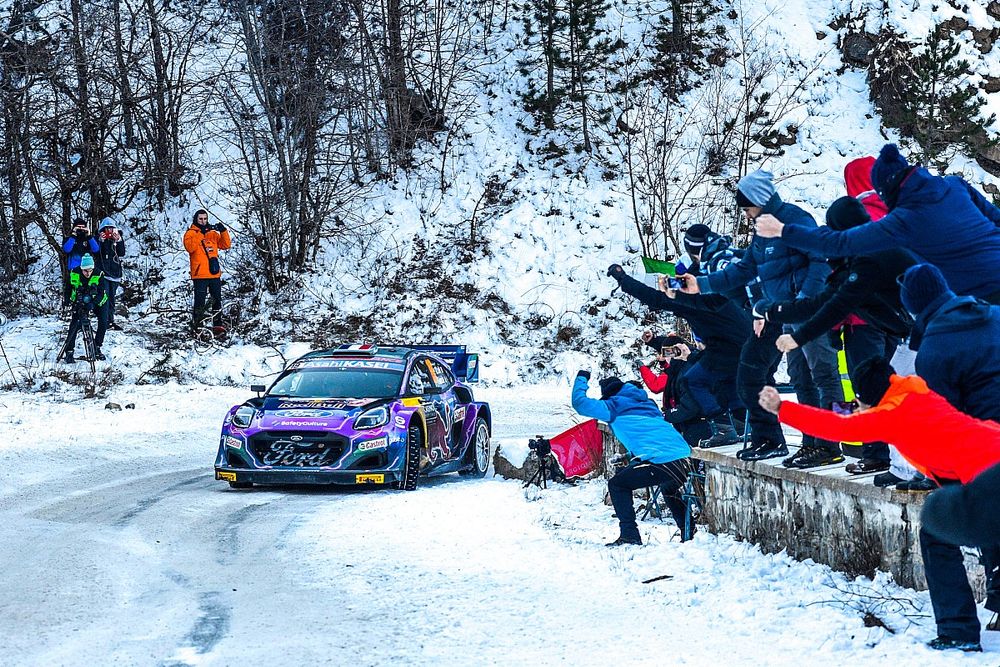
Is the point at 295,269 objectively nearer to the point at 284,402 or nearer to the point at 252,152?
the point at 252,152

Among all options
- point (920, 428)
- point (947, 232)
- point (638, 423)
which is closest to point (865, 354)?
point (947, 232)

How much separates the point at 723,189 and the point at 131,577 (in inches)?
839

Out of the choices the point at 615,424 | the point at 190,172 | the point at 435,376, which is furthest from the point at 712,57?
the point at 615,424

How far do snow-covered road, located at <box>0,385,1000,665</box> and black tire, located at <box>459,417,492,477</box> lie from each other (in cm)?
175

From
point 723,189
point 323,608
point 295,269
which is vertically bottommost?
point 323,608

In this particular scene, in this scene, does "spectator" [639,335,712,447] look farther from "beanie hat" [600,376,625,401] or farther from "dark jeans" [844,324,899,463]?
"dark jeans" [844,324,899,463]

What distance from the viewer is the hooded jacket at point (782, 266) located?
7.70 meters

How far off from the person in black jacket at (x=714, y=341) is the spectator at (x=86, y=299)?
39.4 ft

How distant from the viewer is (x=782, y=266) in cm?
796

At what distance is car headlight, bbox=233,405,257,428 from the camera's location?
1122cm

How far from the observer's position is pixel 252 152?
26969 millimetres

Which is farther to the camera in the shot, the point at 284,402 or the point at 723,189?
the point at 723,189

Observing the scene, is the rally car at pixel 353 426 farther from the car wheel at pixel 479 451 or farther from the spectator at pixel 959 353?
the spectator at pixel 959 353

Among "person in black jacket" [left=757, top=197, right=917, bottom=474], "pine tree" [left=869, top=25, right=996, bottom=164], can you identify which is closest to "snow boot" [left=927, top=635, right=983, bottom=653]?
"person in black jacket" [left=757, top=197, right=917, bottom=474]
